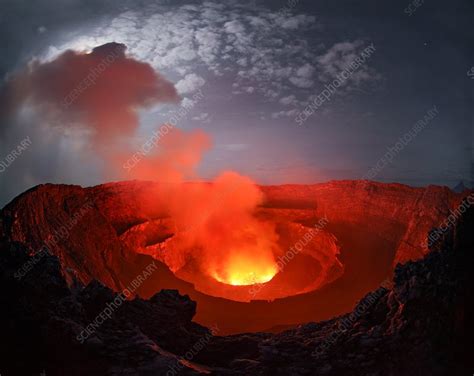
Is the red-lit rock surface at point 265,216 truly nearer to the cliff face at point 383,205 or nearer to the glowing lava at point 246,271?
the cliff face at point 383,205

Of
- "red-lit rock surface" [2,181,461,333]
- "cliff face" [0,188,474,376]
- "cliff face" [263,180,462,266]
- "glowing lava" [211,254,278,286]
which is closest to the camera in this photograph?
"cliff face" [0,188,474,376]

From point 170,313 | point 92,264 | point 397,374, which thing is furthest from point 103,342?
point 92,264

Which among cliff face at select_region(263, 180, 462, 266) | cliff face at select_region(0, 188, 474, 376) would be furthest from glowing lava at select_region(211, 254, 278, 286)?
cliff face at select_region(0, 188, 474, 376)

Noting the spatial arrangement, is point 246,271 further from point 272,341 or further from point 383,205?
point 272,341

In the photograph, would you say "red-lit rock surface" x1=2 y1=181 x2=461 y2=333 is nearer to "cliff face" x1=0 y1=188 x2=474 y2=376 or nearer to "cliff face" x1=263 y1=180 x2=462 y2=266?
"cliff face" x1=263 y1=180 x2=462 y2=266

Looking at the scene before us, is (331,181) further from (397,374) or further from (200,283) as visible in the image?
(397,374)

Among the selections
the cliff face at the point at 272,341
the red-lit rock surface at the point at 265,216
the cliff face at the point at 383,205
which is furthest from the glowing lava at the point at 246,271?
the cliff face at the point at 272,341
